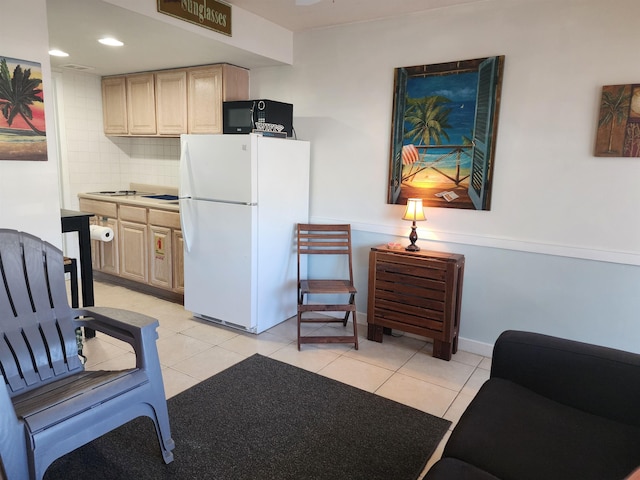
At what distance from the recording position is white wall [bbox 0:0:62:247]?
2.22m

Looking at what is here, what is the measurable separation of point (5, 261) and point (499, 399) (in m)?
2.11

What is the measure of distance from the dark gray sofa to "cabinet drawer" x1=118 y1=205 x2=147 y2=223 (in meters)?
3.40

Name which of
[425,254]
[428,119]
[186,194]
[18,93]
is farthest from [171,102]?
[425,254]

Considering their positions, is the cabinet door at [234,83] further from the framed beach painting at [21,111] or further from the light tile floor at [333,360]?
the light tile floor at [333,360]

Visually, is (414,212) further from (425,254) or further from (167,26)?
(167,26)

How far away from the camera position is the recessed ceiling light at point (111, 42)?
10.6 ft

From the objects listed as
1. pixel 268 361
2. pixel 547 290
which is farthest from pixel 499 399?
pixel 268 361

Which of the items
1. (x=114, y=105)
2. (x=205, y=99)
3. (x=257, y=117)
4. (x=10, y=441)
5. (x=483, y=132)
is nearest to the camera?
(x=10, y=441)

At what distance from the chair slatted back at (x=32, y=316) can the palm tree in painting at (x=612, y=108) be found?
3.00m

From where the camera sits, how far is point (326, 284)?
3.40m

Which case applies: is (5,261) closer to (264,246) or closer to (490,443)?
(264,246)

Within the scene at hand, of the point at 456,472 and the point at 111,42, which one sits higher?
the point at 111,42

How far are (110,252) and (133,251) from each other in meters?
0.38

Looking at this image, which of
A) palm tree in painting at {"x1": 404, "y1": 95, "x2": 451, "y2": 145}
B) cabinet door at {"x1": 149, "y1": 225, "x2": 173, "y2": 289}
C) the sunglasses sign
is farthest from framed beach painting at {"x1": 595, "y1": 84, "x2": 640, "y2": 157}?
cabinet door at {"x1": 149, "y1": 225, "x2": 173, "y2": 289}
